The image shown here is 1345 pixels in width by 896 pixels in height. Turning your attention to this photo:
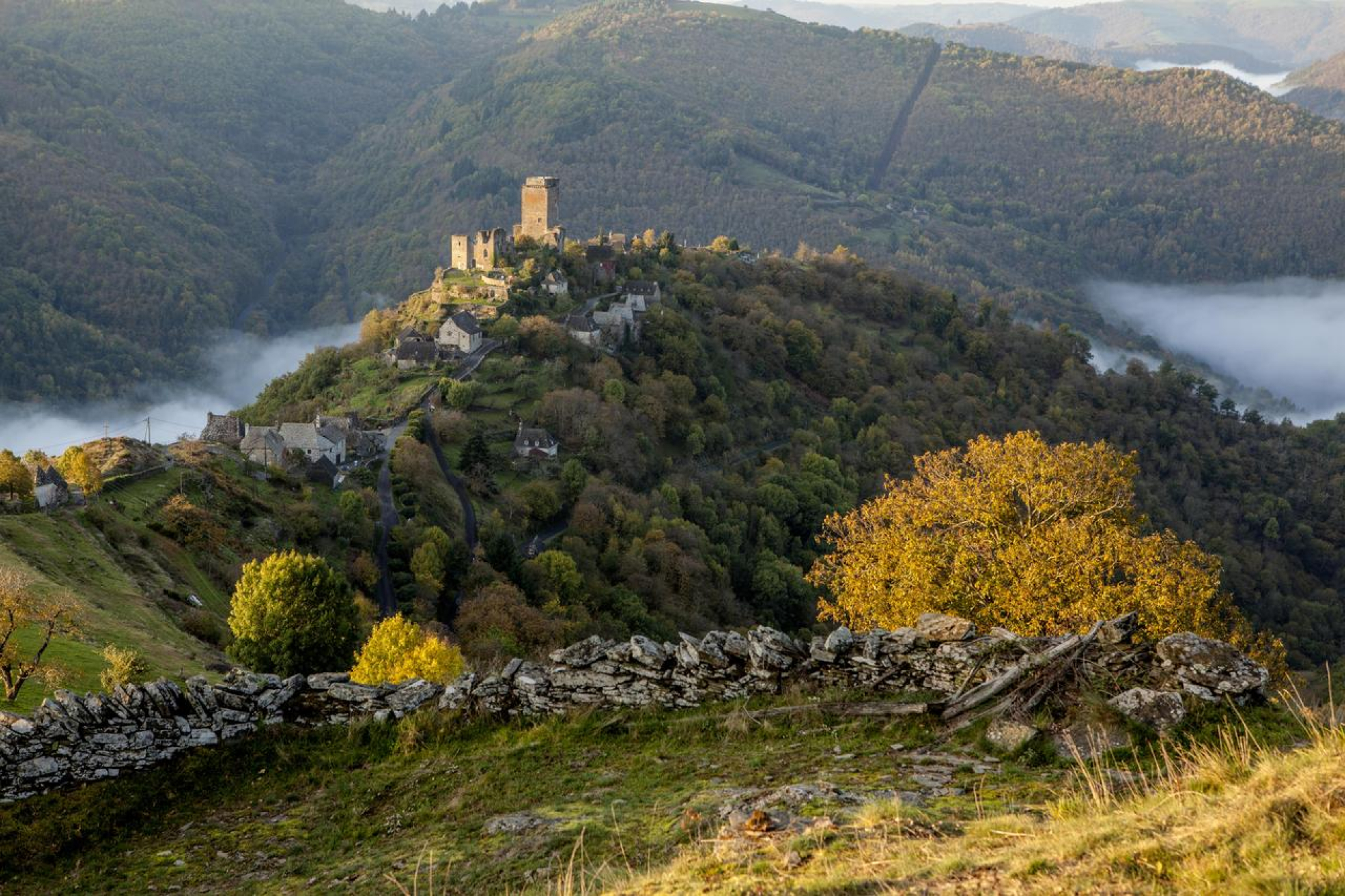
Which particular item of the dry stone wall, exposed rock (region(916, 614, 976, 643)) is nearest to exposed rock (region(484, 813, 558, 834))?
the dry stone wall

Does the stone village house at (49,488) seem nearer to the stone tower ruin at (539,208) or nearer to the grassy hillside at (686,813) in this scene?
the grassy hillside at (686,813)

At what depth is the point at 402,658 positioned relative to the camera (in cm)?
2494

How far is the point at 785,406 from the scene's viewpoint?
10375 cm

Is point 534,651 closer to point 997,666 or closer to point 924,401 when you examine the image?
point 997,666

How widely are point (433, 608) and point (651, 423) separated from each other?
1483 inches

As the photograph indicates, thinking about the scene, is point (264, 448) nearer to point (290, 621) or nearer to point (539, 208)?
point (290, 621)

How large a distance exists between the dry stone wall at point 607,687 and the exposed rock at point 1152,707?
0.07 feet

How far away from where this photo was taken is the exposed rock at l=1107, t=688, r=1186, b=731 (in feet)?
40.0

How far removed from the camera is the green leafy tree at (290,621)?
90.4 ft

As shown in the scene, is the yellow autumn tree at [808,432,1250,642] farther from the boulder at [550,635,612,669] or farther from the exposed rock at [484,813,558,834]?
the exposed rock at [484,813,558,834]

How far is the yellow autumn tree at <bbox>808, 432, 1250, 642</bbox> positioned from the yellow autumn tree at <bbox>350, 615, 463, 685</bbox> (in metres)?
9.13

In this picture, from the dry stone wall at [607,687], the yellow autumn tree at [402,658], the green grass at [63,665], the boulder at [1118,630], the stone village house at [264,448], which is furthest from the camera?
the stone village house at [264,448]

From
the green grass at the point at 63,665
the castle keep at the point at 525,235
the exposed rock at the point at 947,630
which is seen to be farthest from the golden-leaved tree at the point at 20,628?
the castle keep at the point at 525,235

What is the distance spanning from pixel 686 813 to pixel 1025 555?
12.4 metres
